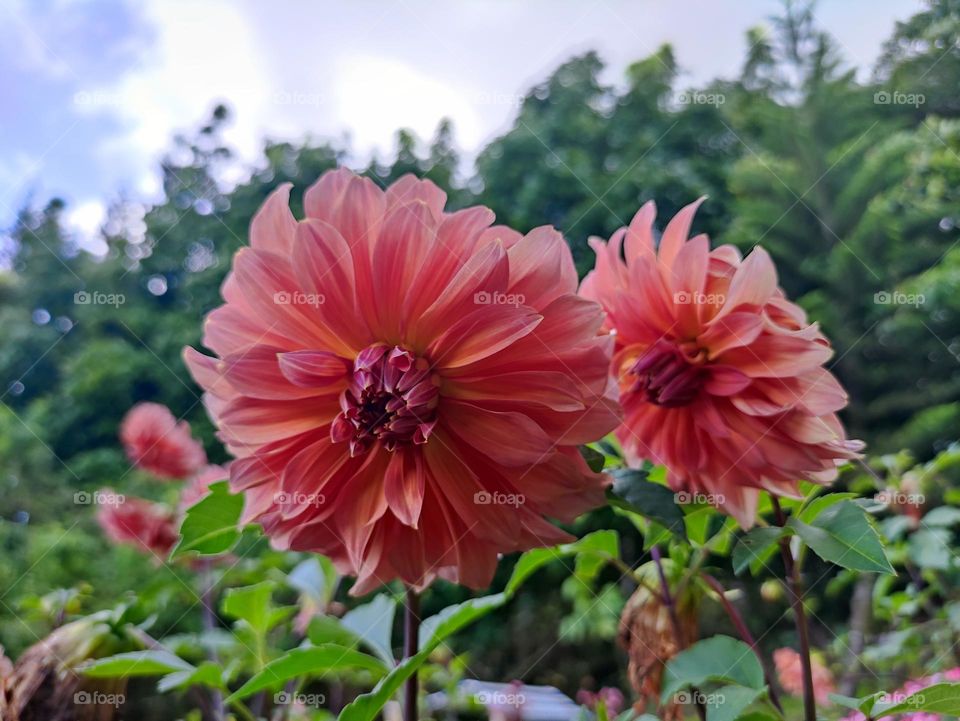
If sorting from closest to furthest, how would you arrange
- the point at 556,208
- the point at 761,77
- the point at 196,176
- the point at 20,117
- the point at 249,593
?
the point at 249,593 < the point at 20,117 < the point at 196,176 < the point at 556,208 < the point at 761,77

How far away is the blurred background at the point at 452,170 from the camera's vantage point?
2088 millimetres

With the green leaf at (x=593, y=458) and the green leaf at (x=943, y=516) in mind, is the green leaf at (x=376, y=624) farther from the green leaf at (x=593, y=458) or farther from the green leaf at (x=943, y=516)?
the green leaf at (x=943, y=516)

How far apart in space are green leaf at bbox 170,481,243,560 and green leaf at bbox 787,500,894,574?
20cm

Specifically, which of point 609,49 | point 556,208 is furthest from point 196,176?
point 609,49

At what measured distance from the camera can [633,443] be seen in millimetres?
294

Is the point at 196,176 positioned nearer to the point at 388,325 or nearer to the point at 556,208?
the point at 556,208

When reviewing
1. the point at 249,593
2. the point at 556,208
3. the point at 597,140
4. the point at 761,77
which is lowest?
the point at 249,593

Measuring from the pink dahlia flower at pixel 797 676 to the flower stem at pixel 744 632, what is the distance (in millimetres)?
718

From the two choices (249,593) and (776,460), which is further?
(249,593)

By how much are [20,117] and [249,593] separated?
2.66 m

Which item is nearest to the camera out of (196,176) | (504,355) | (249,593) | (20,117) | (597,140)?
(504,355)

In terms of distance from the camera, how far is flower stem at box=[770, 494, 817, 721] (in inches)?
9.8

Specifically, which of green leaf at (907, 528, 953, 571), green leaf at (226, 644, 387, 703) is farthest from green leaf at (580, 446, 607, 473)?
green leaf at (907, 528, 953, 571)

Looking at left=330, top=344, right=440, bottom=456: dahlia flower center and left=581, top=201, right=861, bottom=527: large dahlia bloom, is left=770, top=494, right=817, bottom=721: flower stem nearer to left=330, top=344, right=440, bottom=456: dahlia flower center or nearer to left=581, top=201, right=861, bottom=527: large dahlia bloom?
left=581, top=201, right=861, bottom=527: large dahlia bloom
